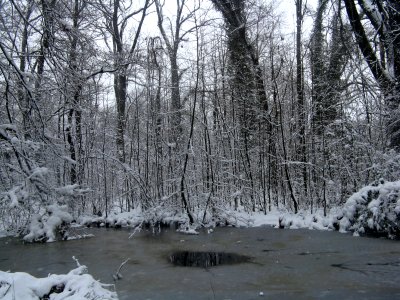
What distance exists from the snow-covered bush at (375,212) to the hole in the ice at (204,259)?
4306 millimetres

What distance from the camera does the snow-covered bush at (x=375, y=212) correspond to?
1084 centimetres

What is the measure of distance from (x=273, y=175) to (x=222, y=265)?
949cm

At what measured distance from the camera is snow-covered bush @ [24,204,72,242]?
12047 millimetres

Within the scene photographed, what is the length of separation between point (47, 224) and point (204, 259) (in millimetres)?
5554

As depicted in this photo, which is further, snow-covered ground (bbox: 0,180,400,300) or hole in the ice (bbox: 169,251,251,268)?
hole in the ice (bbox: 169,251,251,268)

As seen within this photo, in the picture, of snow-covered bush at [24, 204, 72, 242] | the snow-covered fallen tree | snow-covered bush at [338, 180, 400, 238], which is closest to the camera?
the snow-covered fallen tree

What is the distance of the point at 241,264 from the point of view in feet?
28.0

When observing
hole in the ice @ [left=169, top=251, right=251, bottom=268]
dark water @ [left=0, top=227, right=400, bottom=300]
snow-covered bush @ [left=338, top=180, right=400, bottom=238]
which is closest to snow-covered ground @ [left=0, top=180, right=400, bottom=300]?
snow-covered bush @ [left=338, top=180, right=400, bottom=238]

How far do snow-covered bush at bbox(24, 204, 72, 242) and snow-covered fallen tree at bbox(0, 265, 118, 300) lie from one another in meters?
6.93

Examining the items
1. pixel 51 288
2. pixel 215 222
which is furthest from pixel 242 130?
pixel 51 288

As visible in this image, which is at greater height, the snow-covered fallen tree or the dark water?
the snow-covered fallen tree

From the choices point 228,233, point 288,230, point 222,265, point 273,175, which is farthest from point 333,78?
point 222,265

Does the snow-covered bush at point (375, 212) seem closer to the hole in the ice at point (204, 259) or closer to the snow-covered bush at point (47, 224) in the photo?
the hole in the ice at point (204, 259)

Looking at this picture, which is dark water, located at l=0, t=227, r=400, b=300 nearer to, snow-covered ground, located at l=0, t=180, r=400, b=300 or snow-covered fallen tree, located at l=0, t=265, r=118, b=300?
snow-covered ground, located at l=0, t=180, r=400, b=300
